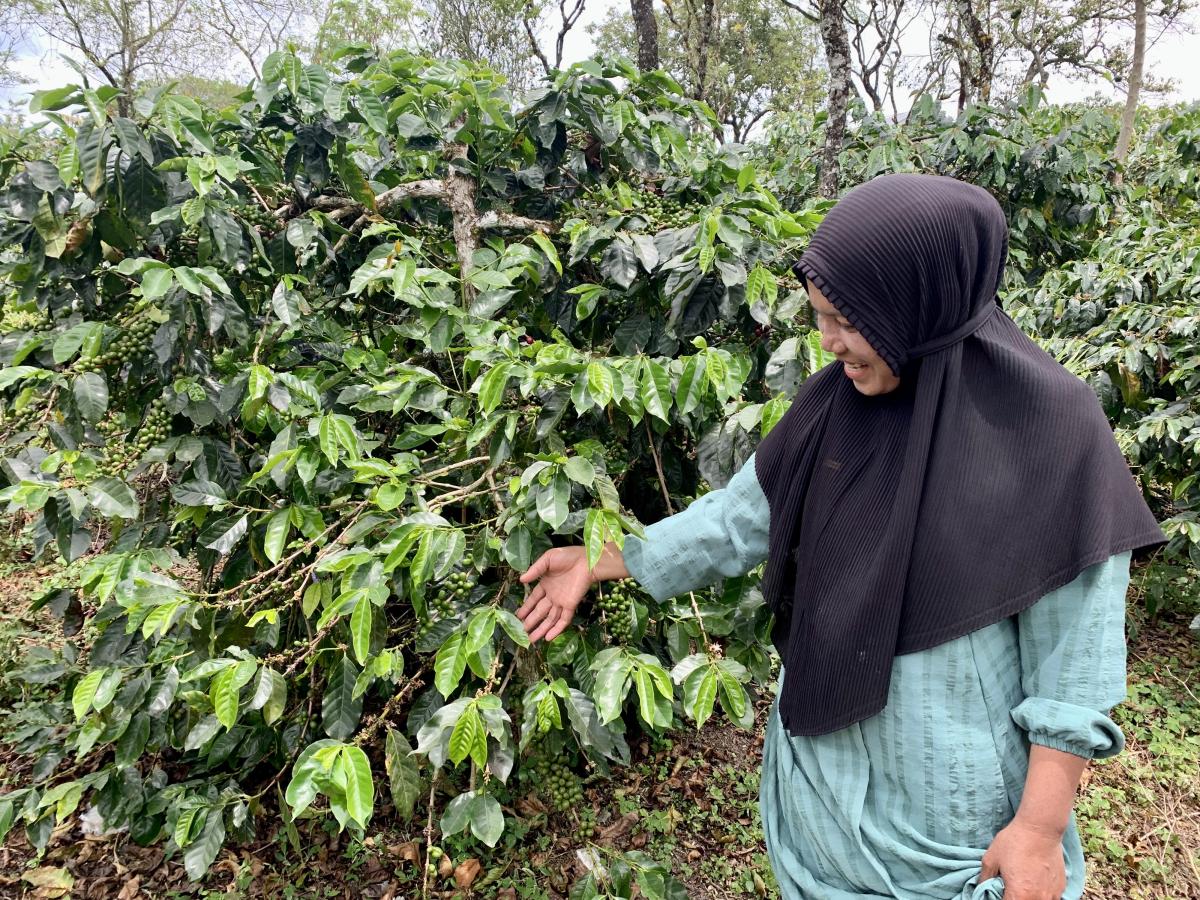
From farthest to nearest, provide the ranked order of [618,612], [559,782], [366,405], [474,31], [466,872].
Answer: [474,31] < [466,872] < [559,782] < [366,405] < [618,612]

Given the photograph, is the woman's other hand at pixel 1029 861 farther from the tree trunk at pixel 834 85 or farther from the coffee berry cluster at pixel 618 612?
the tree trunk at pixel 834 85

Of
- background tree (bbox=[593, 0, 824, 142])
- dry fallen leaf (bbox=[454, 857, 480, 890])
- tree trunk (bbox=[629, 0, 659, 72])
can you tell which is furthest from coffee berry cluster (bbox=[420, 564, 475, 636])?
background tree (bbox=[593, 0, 824, 142])

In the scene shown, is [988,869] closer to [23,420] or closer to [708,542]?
[708,542]

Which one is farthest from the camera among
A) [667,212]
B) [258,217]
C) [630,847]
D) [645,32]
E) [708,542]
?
[645,32]

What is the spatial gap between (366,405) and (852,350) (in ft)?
3.79

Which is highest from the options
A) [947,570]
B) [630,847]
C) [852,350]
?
[852,350]

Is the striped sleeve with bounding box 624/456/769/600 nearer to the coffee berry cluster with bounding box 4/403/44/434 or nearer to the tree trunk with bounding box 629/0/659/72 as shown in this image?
the coffee berry cluster with bounding box 4/403/44/434

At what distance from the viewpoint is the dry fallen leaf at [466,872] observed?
8.00ft

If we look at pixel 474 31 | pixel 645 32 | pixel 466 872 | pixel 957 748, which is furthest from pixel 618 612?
pixel 474 31

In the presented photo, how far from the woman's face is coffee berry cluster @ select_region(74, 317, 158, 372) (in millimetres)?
1558

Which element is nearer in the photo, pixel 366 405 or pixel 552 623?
pixel 552 623

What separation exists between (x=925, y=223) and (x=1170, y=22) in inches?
661

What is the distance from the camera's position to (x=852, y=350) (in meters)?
1.12

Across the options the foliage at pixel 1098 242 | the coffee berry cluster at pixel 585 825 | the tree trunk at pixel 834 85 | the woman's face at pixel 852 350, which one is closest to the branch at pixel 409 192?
the woman's face at pixel 852 350
